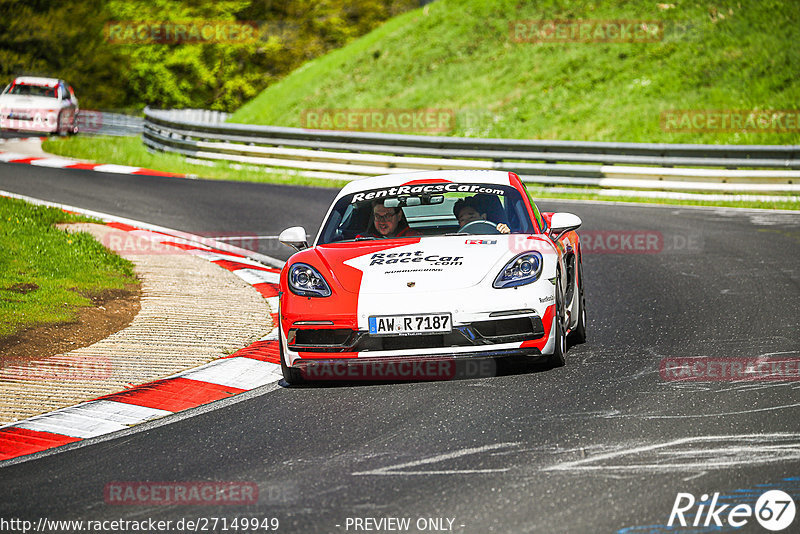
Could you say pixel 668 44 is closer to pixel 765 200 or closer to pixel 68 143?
pixel 765 200

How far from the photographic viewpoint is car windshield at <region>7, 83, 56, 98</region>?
96.4 feet

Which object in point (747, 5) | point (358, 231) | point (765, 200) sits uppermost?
point (747, 5)

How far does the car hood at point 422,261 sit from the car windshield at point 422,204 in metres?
0.31

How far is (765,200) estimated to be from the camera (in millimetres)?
18312

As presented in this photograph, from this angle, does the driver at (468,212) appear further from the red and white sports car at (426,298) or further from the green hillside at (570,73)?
the green hillside at (570,73)

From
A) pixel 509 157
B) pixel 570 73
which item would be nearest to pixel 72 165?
pixel 509 157

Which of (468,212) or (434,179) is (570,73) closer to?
(434,179)

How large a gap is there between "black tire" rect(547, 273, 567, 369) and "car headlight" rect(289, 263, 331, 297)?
4.74ft

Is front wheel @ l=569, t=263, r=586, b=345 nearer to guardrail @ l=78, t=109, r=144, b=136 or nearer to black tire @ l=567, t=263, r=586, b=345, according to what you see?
black tire @ l=567, t=263, r=586, b=345

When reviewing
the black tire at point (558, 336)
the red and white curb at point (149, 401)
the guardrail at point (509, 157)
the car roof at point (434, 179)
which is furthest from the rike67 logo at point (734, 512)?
the guardrail at point (509, 157)

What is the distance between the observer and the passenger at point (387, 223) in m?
7.77

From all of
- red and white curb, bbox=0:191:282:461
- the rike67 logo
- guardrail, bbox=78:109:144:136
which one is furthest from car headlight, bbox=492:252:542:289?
guardrail, bbox=78:109:144:136

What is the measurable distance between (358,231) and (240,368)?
→ 4.29 feet

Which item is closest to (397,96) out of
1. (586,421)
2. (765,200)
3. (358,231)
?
(765,200)
